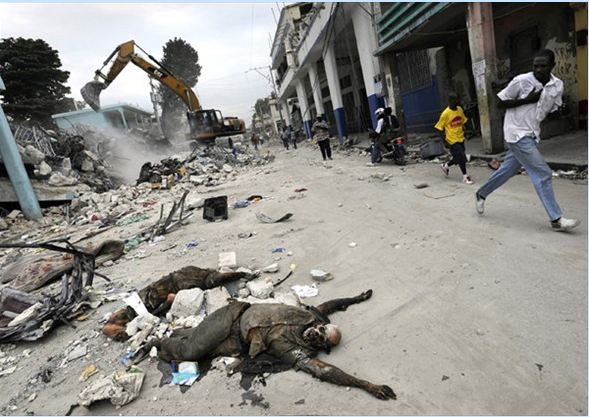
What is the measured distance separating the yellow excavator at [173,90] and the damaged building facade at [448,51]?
552 cm

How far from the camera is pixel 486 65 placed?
7.01 m

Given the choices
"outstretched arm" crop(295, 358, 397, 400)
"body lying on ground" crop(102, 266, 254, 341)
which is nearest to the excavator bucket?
"body lying on ground" crop(102, 266, 254, 341)

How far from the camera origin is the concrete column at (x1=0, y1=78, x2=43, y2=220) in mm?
10914

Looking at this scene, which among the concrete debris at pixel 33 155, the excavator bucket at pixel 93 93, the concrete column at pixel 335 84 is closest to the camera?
the concrete debris at pixel 33 155

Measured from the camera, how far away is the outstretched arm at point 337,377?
6.51 ft

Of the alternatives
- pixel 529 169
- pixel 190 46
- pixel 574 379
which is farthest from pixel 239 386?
pixel 190 46

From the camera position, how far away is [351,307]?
296 cm

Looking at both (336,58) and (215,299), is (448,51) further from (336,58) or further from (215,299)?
(215,299)

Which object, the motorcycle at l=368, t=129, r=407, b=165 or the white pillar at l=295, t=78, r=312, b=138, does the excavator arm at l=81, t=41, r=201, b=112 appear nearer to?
the white pillar at l=295, t=78, r=312, b=138

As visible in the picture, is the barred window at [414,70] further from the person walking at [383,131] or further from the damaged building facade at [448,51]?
the person walking at [383,131]

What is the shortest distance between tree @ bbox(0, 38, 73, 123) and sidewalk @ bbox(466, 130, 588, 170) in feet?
86.4

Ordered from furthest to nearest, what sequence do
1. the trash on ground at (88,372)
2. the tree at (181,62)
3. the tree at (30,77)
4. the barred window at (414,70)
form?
the tree at (181,62) < the tree at (30,77) < the barred window at (414,70) < the trash on ground at (88,372)

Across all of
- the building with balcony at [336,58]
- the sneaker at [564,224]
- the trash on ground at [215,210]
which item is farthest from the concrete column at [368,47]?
the sneaker at [564,224]

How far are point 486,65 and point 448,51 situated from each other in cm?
527
